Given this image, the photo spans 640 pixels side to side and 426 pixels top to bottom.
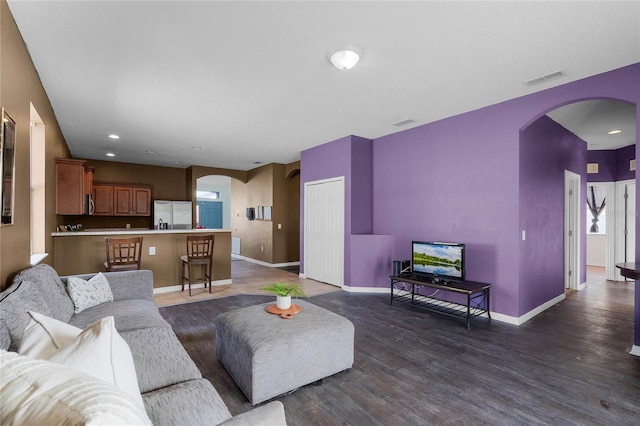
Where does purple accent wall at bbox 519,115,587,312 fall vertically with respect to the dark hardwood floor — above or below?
above

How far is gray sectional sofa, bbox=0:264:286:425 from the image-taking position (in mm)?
1280

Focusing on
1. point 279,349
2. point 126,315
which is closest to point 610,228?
point 279,349

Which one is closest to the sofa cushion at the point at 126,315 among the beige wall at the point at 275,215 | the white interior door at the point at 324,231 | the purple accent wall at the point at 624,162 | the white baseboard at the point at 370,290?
the white baseboard at the point at 370,290

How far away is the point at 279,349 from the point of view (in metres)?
2.09

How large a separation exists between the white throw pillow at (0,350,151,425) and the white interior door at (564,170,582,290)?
6256 millimetres

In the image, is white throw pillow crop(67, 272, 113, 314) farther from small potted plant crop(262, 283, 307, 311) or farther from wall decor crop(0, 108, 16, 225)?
small potted plant crop(262, 283, 307, 311)

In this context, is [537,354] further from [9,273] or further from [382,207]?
[9,273]

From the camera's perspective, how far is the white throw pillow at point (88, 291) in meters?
2.65

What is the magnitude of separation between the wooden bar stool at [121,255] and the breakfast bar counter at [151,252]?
25 centimetres

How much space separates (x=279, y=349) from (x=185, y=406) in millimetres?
814

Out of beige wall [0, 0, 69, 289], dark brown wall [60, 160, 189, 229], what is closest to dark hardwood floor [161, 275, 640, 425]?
beige wall [0, 0, 69, 289]

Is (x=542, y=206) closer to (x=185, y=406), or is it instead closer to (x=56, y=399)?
(x=185, y=406)

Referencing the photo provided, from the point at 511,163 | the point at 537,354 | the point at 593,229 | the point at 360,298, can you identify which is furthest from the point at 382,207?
the point at 593,229

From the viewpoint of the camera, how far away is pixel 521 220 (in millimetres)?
3643
